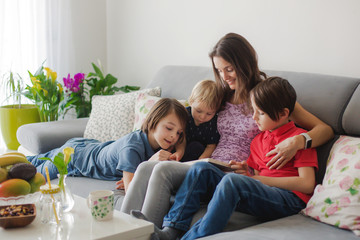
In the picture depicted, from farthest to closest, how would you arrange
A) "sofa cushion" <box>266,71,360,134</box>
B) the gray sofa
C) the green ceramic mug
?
"sofa cushion" <box>266,71,360,134</box> < the gray sofa < the green ceramic mug

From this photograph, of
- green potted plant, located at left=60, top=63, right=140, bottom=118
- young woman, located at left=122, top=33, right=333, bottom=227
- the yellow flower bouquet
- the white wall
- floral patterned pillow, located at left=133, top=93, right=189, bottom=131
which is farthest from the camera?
green potted plant, located at left=60, top=63, right=140, bottom=118

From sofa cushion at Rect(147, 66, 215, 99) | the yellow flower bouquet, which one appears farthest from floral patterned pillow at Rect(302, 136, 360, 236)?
the yellow flower bouquet

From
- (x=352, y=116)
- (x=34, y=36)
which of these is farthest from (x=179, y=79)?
(x=34, y=36)

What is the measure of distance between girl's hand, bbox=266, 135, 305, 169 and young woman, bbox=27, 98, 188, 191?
500 millimetres

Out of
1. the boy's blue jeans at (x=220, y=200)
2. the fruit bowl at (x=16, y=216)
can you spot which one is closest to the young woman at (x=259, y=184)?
the boy's blue jeans at (x=220, y=200)

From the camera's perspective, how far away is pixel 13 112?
351 cm

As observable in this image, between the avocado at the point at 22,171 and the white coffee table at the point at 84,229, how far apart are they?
0.17 metres

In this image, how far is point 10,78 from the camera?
11.6 feet

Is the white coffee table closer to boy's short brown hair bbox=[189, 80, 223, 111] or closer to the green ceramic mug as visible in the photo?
the green ceramic mug

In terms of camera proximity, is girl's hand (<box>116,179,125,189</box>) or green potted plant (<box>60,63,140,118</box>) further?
green potted plant (<box>60,63,140,118</box>)

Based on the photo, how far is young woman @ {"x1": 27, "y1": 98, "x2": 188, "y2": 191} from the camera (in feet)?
6.88

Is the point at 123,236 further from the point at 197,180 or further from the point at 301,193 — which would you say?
the point at 301,193

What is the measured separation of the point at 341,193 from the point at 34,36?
116 inches

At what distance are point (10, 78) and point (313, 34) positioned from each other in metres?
2.31
